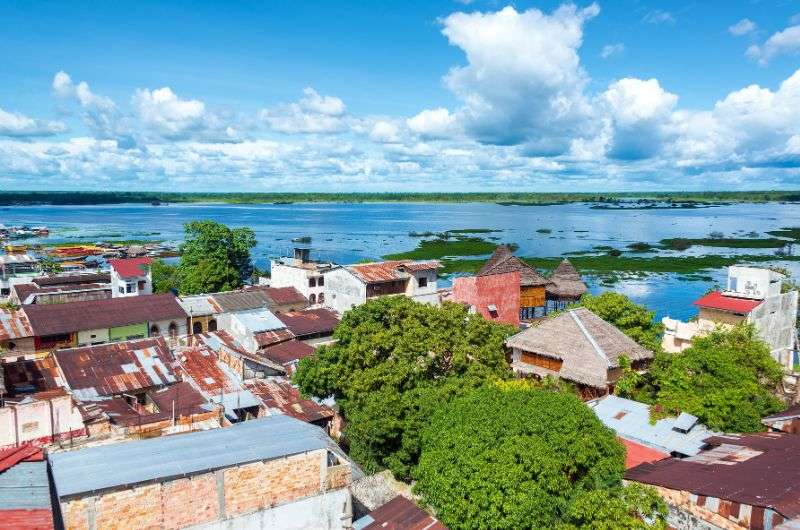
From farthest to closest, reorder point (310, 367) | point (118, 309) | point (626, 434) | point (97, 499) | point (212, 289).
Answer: point (212, 289) → point (118, 309) → point (310, 367) → point (626, 434) → point (97, 499)

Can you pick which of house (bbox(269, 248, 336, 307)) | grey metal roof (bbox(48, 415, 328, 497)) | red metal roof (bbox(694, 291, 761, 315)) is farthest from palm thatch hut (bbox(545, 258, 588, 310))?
grey metal roof (bbox(48, 415, 328, 497))

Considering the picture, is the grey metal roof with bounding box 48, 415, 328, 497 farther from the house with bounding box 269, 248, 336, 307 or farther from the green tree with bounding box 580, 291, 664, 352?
the house with bounding box 269, 248, 336, 307

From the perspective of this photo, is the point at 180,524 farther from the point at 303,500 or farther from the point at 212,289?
the point at 212,289

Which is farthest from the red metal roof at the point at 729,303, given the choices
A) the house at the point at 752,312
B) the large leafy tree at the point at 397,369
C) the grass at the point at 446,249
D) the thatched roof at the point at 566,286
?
the grass at the point at 446,249

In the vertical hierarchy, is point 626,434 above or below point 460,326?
below

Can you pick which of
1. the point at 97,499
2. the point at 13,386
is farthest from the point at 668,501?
the point at 13,386

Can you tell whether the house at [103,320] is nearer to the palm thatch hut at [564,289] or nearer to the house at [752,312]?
the palm thatch hut at [564,289]
